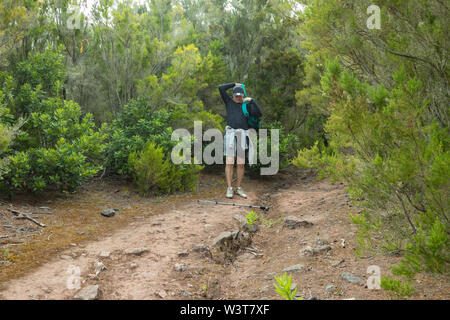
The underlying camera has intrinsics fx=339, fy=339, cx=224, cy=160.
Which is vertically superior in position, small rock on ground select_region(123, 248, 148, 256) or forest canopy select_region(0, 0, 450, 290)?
forest canopy select_region(0, 0, 450, 290)

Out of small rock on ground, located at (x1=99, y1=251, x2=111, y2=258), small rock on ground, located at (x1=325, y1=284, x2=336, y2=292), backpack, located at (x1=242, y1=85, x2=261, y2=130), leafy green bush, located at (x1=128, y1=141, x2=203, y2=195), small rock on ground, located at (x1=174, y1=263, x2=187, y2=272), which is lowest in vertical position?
small rock on ground, located at (x1=174, y1=263, x2=187, y2=272)

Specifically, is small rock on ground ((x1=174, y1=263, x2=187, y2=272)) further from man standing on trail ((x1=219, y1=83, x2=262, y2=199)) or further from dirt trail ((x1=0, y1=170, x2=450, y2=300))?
man standing on trail ((x1=219, y1=83, x2=262, y2=199))

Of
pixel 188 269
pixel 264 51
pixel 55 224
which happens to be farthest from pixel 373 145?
pixel 264 51

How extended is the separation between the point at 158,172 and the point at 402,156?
14.7ft

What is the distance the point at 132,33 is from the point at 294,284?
6.08 m

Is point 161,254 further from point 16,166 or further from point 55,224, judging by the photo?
point 16,166

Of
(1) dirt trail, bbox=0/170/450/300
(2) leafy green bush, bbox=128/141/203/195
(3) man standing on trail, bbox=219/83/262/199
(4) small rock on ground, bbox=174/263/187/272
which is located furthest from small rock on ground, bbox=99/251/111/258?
(3) man standing on trail, bbox=219/83/262/199

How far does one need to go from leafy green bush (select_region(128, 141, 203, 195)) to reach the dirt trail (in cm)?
112

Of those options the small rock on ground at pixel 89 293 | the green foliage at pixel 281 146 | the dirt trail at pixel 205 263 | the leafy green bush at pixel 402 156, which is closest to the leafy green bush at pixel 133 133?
the dirt trail at pixel 205 263

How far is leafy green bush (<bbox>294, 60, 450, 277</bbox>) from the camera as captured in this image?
2.00m

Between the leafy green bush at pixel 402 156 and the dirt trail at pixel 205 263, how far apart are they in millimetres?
539

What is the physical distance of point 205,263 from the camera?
3.48 metres

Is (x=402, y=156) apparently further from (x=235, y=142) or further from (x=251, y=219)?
(x=235, y=142)

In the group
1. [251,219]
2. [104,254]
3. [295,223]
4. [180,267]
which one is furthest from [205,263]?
[295,223]
